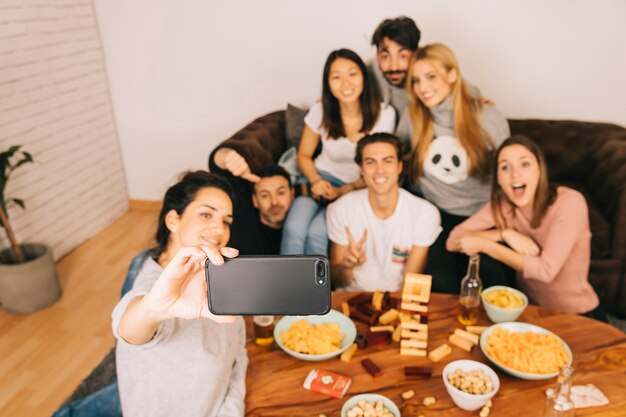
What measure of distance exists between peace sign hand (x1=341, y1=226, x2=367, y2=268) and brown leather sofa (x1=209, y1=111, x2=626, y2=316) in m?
0.74

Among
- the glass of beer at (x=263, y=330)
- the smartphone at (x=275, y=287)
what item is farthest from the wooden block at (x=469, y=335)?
the smartphone at (x=275, y=287)

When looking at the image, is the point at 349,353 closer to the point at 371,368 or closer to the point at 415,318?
the point at 371,368

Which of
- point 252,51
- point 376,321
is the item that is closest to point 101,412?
point 376,321

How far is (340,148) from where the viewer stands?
285cm

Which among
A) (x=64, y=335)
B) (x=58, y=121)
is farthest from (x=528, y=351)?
(x=58, y=121)

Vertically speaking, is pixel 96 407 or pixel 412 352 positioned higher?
pixel 412 352

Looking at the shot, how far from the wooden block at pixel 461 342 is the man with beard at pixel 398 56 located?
134 cm

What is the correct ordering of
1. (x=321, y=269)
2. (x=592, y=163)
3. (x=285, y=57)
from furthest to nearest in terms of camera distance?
(x=285, y=57), (x=592, y=163), (x=321, y=269)

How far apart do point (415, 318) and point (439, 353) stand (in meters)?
0.12

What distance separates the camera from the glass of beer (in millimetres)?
1579

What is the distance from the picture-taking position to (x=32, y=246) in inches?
118

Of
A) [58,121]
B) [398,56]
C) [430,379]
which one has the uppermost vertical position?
[398,56]

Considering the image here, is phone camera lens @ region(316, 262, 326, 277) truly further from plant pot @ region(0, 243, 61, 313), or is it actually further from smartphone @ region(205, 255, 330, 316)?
plant pot @ region(0, 243, 61, 313)

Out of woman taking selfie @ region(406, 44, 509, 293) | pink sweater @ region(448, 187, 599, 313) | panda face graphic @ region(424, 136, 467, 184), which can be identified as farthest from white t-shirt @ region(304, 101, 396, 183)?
pink sweater @ region(448, 187, 599, 313)
